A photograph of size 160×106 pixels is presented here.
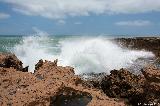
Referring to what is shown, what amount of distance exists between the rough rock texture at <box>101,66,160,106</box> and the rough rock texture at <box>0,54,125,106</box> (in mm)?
540

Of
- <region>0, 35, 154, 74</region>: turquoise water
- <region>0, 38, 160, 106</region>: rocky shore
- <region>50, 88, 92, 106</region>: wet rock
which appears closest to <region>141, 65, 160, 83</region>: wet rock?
<region>0, 38, 160, 106</region>: rocky shore

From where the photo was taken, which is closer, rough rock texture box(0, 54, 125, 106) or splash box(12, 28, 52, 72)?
rough rock texture box(0, 54, 125, 106)

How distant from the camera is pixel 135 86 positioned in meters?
6.04

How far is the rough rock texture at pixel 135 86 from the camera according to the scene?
5.56 meters

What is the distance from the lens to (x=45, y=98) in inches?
192

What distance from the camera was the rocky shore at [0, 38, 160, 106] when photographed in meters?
4.89

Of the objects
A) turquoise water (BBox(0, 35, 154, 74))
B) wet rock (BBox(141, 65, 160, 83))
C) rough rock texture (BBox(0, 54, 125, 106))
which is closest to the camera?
rough rock texture (BBox(0, 54, 125, 106))

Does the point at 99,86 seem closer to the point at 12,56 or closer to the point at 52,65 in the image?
the point at 52,65

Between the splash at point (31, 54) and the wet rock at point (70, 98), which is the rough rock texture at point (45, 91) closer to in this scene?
the wet rock at point (70, 98)

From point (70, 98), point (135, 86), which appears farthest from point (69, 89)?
point (135, 86)

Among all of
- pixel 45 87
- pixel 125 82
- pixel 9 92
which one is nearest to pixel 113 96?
pixel 125 82

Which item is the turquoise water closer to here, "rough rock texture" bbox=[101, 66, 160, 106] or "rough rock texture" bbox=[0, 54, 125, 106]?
"rough rock texture" bbox=[101, 66, 160, 106]

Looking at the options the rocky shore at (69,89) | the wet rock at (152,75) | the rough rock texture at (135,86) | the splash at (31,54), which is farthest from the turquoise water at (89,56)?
the wet rock at (152,75)

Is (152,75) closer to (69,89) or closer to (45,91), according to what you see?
(69,89)
